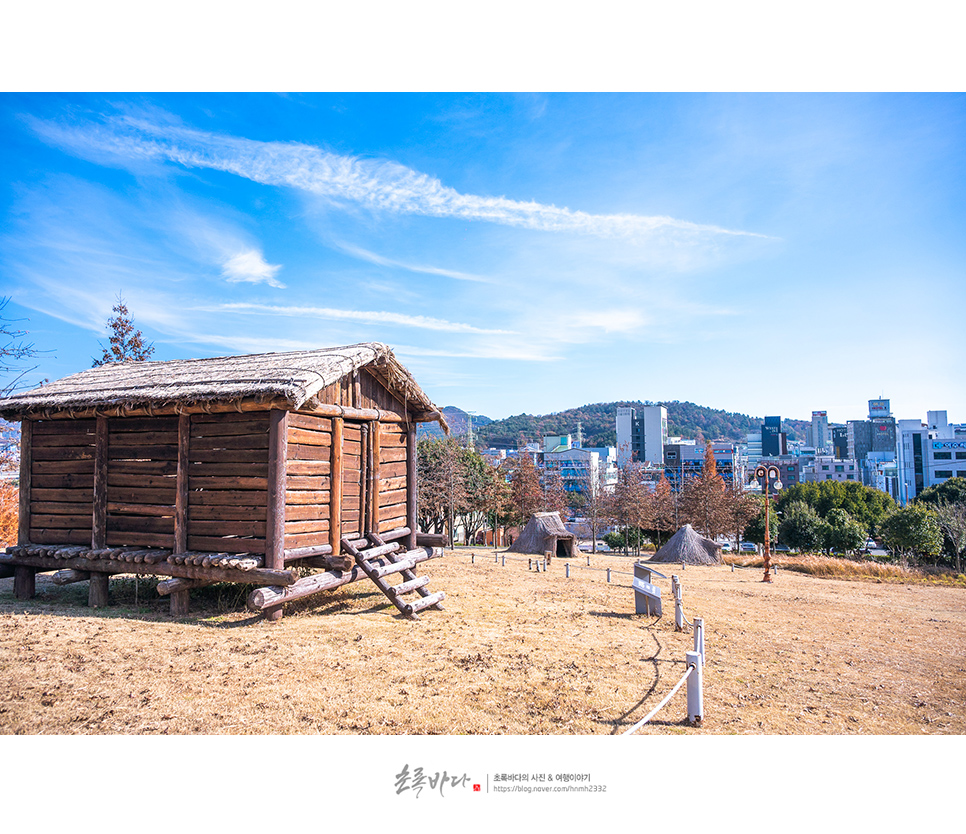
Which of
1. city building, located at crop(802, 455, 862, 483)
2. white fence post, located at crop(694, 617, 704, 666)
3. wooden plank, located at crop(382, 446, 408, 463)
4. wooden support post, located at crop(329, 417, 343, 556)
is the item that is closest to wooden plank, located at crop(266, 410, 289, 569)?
wooden support post, located at crop(329, 417, 343, 556)

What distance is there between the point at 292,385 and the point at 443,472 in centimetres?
2479

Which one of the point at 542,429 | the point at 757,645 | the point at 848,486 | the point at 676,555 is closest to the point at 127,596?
the point at 757,645

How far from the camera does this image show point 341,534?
1079cm

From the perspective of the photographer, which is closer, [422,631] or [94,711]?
[94,711]

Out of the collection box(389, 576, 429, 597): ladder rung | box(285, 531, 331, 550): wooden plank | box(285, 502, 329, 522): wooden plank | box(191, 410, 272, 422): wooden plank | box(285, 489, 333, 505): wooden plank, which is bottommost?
box(389, 576, 429, 597): ladder rung

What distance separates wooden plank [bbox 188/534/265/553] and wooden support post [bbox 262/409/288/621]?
0.21 meters

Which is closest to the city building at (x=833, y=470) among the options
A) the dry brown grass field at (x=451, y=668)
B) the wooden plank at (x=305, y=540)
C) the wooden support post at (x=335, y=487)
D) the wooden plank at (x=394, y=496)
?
the dry brown grass field at (x=451, y=668)

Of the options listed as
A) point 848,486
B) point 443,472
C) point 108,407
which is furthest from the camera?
point 848,486

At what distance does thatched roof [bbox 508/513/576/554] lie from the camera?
24859 millimetres

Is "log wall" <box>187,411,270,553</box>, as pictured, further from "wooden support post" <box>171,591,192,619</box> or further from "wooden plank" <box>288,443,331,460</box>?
"wooden support post" <box>171,591,192,619</box>

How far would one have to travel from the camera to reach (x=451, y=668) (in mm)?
6809

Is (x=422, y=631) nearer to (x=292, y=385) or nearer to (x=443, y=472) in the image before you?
(x=292, y=385)
